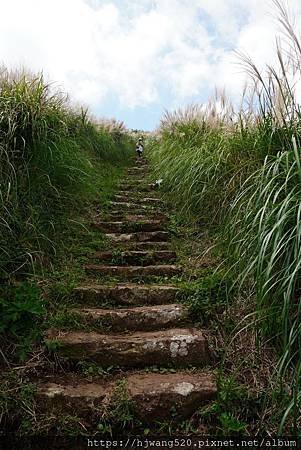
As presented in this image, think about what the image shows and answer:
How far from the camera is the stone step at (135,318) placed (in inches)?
93.0

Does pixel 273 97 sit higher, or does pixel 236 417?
pixel 273 97

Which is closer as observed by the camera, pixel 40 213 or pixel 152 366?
pixel 152 366

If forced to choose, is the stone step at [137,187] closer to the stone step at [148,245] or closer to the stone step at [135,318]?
the stone step at [148,245]

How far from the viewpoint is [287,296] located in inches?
63.9

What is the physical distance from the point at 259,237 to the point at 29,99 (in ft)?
7.38

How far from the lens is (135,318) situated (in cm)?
240

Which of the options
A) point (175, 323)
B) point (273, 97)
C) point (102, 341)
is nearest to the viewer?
point (102, 341)

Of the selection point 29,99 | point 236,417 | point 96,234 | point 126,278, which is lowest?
point 236,417

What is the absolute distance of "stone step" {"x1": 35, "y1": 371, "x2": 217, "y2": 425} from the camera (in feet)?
5.90

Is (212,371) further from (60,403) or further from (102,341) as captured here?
(60,403)

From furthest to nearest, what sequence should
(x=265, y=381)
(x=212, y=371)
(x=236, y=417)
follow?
1. (x=212, y=371)
2. (x=265, y=381)
3. (x=236, y=417)

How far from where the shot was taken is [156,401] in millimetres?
1819

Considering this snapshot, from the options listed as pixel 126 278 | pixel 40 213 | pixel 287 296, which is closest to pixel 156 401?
pixel 287 296

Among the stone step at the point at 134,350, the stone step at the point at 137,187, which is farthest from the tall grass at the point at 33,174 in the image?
the stone step at the point at 137,187
